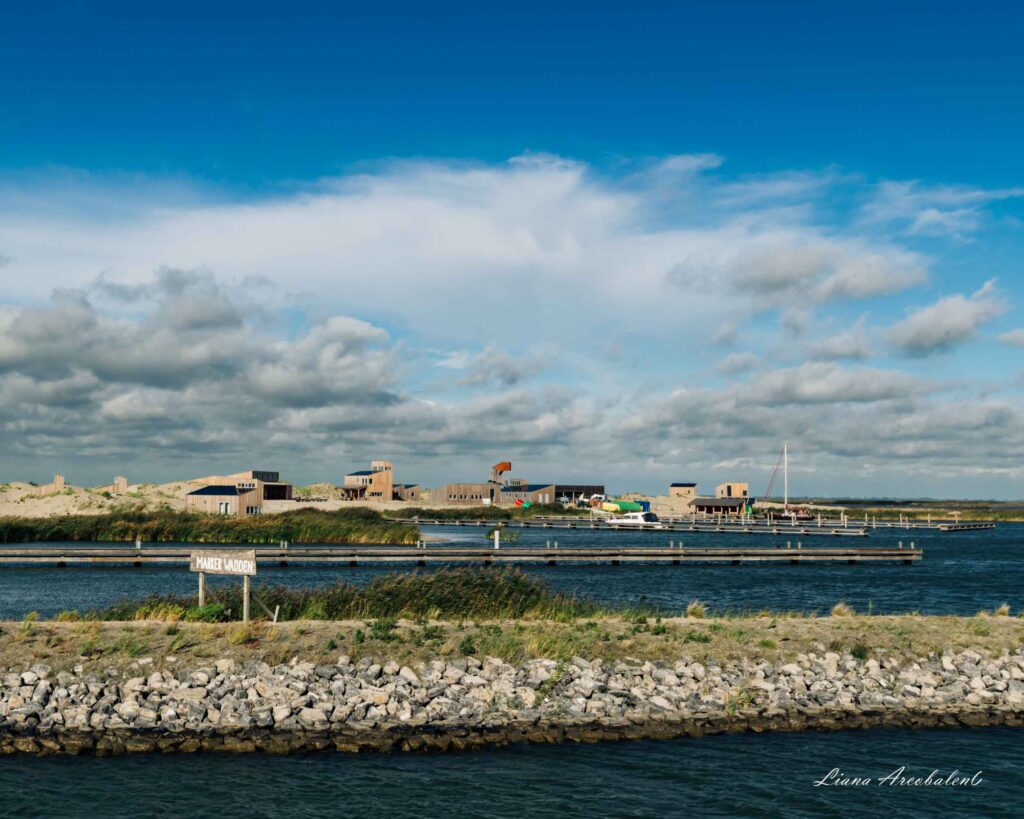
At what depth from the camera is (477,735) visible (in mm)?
19219

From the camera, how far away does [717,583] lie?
183 feet

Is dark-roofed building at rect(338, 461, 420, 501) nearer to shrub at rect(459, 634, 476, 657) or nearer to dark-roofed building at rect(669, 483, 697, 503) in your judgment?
dark-roofed building at rect(669, 483, 697, 503)

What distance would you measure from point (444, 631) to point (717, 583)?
1383 inches

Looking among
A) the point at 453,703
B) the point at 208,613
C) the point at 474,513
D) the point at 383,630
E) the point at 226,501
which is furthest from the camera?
the point at 474,513

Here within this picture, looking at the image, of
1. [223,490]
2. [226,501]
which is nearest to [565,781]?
[226,501]

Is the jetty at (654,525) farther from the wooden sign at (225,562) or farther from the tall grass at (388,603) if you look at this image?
the wooden sign at (225,562)

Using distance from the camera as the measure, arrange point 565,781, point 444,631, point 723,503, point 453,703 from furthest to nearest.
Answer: point 723,503 → point 444,631 → point 453,703 → point 565,781

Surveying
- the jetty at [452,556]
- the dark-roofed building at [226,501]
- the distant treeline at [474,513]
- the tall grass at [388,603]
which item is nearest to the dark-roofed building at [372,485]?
the distant treeline at [474,513]

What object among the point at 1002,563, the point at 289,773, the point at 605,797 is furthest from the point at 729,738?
the point at 1002,563

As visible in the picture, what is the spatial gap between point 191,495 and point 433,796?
110149 mm

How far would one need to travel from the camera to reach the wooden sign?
24625mm

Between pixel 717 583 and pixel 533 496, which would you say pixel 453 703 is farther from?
pixel 533 496

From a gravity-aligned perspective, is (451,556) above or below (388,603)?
below

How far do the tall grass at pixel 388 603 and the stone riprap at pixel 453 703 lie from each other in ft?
18.1
